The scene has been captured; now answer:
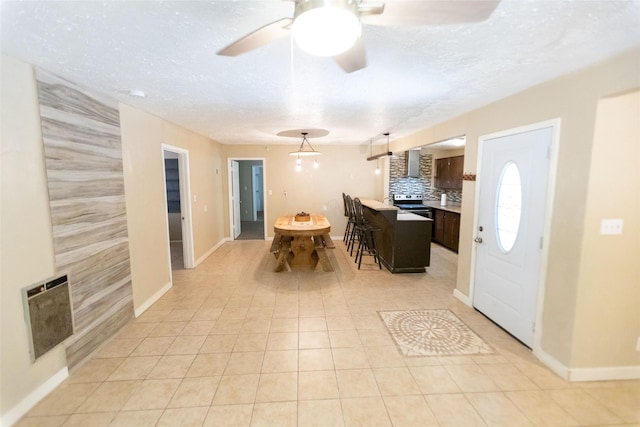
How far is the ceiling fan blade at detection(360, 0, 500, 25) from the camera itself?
96 cm

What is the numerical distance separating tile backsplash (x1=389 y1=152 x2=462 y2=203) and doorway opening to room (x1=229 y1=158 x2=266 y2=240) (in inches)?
130

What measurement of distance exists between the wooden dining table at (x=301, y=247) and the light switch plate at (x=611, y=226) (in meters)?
2.96

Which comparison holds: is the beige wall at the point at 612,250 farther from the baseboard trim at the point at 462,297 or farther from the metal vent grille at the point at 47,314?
the metal vent grille at the point at 47,314

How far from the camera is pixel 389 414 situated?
1.81 meters

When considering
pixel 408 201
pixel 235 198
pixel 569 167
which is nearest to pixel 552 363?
pixel 569 167

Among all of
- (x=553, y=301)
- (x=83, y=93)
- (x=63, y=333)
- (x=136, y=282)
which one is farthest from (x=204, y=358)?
(x=553, y=301)

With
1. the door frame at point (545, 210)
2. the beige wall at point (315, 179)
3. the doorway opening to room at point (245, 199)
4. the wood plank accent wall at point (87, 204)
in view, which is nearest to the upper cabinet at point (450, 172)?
the beige wall at point (315, 179)

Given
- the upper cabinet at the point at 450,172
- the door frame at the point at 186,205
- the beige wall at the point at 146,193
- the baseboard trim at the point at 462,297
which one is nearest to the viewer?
the beige wall at the point at 146,193

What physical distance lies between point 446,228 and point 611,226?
390 cm

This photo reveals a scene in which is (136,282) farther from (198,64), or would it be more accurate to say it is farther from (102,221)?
(198,64)

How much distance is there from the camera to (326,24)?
93 centimetres

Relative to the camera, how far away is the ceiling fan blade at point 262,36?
109 cm

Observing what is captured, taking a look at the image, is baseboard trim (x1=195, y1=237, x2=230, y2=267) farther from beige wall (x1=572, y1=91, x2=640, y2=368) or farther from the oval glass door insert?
beige wall (x1=572, y1=91, x2=640, y2=368)

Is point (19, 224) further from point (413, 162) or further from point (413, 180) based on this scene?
point (413, 180)
